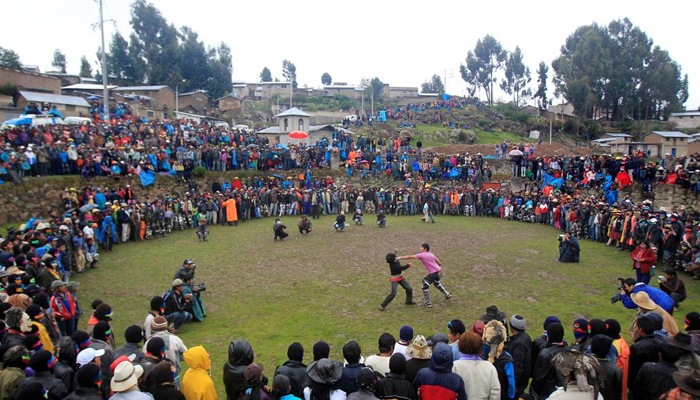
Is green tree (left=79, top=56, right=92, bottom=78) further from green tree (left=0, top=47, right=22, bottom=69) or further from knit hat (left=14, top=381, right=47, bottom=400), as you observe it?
knit hat (left=14, top=381, right=47, bottom=400)

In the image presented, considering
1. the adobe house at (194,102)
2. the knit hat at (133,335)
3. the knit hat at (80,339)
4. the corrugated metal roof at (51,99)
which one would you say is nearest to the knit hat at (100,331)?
the knit hat at (80,339)

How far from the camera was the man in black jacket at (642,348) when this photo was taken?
18.9 ft

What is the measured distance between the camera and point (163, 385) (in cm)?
503

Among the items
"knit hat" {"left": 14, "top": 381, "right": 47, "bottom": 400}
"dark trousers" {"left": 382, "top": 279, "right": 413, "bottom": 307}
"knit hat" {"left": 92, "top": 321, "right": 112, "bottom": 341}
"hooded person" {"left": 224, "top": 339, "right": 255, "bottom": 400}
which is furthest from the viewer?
"dark trousers" {"left": 382, "top": 279, "right": 413, "bottom": 307}

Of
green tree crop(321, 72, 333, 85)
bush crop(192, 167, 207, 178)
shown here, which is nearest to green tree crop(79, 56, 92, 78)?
green tree crop(321, 72, 333, 85)

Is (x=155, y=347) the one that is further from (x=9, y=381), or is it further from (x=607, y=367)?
(x=607, y=367)

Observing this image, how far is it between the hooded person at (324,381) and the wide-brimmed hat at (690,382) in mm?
3456

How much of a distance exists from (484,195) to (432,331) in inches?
758

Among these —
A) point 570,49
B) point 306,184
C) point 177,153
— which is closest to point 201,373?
point 177,153

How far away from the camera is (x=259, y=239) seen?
824 inches

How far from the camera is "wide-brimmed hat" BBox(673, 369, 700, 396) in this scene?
4188mm

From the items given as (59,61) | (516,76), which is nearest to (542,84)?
(516,76)

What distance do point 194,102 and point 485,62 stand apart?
2445 inches

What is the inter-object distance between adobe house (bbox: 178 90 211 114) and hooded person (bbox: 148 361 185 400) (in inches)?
2382
